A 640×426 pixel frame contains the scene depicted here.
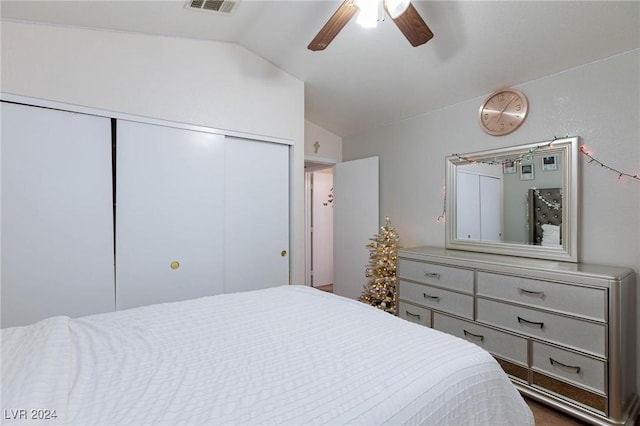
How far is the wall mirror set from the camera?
2.28 metres

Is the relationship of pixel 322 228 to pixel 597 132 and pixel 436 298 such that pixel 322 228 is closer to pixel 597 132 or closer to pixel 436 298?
pixel 436 298

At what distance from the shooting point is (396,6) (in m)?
1.58

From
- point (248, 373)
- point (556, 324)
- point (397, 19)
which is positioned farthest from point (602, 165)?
point (248, 373)

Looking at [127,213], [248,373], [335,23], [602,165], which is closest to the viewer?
[248,373]

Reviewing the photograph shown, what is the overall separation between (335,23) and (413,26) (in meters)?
0.44

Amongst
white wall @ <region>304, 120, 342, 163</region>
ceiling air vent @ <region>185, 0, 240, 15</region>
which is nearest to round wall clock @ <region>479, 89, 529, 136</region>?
white wall @ <region>304, 120, 342, 163</region>

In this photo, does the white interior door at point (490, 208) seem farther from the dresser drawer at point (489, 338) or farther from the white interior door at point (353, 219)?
the white interior door at point (353, 219)

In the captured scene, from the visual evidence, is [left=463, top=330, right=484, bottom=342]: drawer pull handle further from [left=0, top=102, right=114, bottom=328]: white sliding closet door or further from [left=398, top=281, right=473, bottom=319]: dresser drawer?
[left=0, top=102, right=114, bottom=328]: white sliding closet door

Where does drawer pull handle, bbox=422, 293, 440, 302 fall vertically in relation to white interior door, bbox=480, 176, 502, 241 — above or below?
below

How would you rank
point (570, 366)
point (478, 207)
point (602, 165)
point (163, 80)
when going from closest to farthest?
1. point (570, 366)
2. point (602, 165)
3. point (163, 80)
4. point (478, 207)

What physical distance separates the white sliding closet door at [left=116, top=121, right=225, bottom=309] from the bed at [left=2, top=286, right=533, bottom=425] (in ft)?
3.35

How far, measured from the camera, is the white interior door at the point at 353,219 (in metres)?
3.86

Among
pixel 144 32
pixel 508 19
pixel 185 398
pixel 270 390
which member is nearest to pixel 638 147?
pixel 508 19

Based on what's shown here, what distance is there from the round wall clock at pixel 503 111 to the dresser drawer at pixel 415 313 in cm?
167
